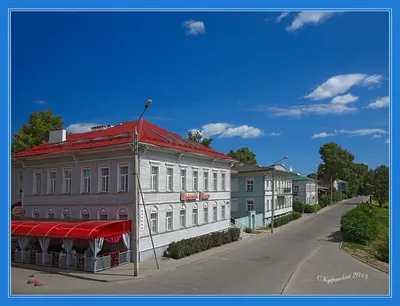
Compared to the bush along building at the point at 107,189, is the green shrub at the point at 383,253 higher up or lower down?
lower down

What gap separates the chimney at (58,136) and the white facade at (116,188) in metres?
1.84

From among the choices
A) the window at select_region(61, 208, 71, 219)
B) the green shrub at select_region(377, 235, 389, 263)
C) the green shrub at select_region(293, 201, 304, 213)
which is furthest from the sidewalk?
the green shrub at select_region(293, 201, 304, 213)

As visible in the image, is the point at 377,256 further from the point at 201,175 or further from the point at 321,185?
the point at 321,185

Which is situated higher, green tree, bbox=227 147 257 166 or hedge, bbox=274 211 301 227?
green tree, bbox=227 147 257 166

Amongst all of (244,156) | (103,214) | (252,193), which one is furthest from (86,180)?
(244,156)

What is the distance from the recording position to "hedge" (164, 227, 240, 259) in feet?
A: 62.2

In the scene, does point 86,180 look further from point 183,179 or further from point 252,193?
point 252,193

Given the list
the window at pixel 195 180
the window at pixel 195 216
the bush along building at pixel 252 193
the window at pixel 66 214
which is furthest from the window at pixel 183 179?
the bush along building at pixel 252 193

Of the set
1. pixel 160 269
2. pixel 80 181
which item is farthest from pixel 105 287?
pixel 80 181

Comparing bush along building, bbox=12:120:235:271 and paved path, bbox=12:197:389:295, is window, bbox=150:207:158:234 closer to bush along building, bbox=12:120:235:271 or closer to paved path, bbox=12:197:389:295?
bush along building, bbox=12:120:235:271

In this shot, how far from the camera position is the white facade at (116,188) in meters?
18.2

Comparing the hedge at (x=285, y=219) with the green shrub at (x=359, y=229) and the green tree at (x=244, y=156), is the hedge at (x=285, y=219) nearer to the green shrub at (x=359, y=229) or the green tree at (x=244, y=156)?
the green shrub at (x=359, y=229)

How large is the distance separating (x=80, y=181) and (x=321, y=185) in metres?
57.5

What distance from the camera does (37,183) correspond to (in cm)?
2120
